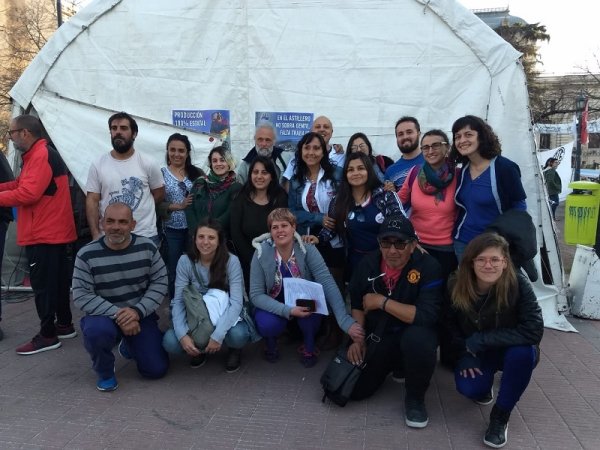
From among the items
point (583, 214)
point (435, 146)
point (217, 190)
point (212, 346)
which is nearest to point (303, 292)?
point (212, 346)

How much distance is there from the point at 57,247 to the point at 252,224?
1706 mm

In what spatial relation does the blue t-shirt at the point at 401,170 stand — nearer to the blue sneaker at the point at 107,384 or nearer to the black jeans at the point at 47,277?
the blue sneaker at the point at 107,384

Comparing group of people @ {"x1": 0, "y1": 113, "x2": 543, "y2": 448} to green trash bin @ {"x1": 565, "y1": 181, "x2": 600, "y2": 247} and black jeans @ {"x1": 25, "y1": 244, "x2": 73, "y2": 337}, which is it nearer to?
black jeans @ {"x1": 25, "y1": 244, "x2": 73, "y2": 337}

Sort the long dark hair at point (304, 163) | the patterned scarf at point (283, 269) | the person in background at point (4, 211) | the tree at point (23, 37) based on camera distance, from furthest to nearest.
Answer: the tree at point (23, 37), the person in background at point (4, 211), the long dark hair at point (304, 163), the patterned scarf at point (283, 269)

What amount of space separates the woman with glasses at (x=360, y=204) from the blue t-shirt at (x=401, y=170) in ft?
0.93

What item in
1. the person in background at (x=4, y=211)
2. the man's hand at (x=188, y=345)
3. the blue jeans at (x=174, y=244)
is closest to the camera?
the man's hand at (x=188, y=345)

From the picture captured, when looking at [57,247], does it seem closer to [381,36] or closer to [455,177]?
[455,177]

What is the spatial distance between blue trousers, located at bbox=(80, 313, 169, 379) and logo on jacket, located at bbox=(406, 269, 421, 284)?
1947mm

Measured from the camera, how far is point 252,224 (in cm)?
414

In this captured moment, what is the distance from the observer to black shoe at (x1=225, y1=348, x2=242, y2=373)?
152 inches

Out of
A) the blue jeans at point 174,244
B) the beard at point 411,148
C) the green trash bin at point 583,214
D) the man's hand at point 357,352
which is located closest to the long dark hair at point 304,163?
the beard at point 411,148

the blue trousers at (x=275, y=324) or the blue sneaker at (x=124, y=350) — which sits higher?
the blue trousers at (x=275, y=324)

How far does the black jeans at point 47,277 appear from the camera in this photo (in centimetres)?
407

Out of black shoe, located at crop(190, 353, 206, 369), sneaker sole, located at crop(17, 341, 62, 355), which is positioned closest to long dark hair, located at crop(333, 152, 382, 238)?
Answer: black shoe, located at crop(190, 353, 206, 369)
